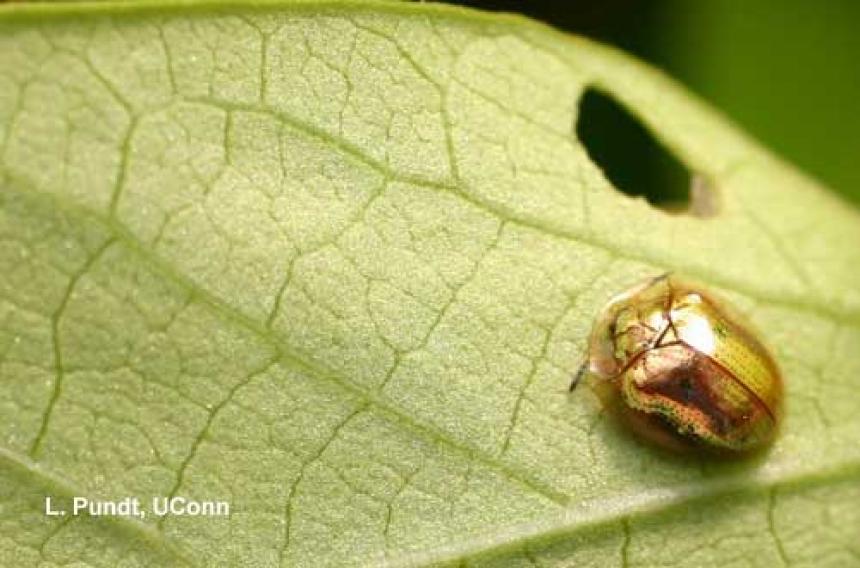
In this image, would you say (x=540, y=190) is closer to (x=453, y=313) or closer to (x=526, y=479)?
(x=453, y=313)

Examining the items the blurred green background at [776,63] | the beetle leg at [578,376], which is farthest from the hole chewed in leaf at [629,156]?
the beetle leg at [578,376]

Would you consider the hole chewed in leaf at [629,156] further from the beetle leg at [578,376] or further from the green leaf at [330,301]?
the beetle leg at [578,376]

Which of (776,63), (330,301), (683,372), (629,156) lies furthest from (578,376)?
(776,63)

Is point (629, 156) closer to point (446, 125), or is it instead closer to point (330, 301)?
point (446, 125)

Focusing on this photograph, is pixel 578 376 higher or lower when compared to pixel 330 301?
lower

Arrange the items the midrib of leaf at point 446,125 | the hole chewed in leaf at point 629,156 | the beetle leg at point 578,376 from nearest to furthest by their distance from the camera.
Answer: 1. the midrib of leaf at point 446,125
2. the beetle leg at point 578,376
3. the hole chewed in leaf at point 629,156
